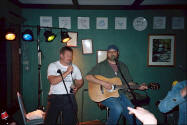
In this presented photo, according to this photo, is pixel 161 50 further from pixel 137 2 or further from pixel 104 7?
pixel 104 7

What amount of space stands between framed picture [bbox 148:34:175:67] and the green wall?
11 centimetres

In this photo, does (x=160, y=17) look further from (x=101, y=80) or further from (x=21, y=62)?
(x=21, y=62)

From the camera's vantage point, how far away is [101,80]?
2896 millimetres

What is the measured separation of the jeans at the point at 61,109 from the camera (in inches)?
95.6

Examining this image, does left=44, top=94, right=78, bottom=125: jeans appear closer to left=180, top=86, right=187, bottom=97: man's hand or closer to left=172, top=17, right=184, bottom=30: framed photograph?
left=180, top=86, right=187, bottom=97: man's hand

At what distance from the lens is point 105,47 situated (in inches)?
147

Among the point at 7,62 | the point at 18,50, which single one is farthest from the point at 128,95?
the point at 18,50

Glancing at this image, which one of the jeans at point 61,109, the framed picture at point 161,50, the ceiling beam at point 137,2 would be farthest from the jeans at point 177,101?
the framed picture at point 161,50

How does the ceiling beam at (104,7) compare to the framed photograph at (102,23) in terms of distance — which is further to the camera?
the framed photograph at (102,23)

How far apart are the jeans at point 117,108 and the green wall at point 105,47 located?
110cm

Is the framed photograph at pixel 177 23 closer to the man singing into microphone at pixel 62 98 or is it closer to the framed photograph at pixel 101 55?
the framed photograph at pixel 101 55

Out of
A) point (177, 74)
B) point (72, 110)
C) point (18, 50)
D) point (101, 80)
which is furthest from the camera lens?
point (177, 74)

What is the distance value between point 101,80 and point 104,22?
1624mm

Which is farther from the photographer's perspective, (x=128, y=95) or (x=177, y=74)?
(x=177, y=74)
